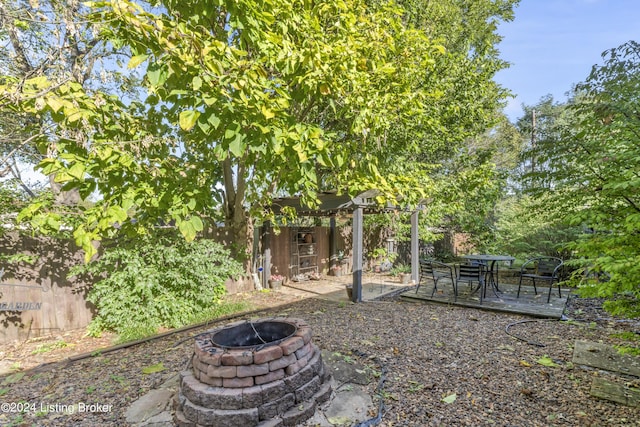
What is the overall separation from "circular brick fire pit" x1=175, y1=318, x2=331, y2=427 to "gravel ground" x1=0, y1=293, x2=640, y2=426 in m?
0.58

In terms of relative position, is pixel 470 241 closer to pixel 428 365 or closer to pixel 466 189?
pixel 466 189

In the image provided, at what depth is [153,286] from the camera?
4230 millimetres

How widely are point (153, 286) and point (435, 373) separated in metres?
3.79

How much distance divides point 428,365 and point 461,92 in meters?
7.72

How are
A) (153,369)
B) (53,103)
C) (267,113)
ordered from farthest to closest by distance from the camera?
(153,369) → (267,113) → (53,103)

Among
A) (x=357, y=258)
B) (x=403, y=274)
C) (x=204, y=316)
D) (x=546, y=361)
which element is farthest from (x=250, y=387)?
(x=403, y=274)

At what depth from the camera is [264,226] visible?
23.5 ft

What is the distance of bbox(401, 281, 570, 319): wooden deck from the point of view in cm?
494

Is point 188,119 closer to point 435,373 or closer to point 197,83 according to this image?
point 197,83

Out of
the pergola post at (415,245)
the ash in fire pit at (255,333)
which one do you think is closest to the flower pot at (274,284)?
the pergola post at (415,245)

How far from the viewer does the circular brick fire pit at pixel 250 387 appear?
6.84 feet

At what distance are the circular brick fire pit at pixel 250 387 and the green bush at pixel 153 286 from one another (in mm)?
2286

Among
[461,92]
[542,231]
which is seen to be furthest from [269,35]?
[542,231]

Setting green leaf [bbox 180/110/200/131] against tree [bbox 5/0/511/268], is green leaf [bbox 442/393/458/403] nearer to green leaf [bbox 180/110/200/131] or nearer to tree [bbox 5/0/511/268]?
tree [bbox 5/0/511/268]
